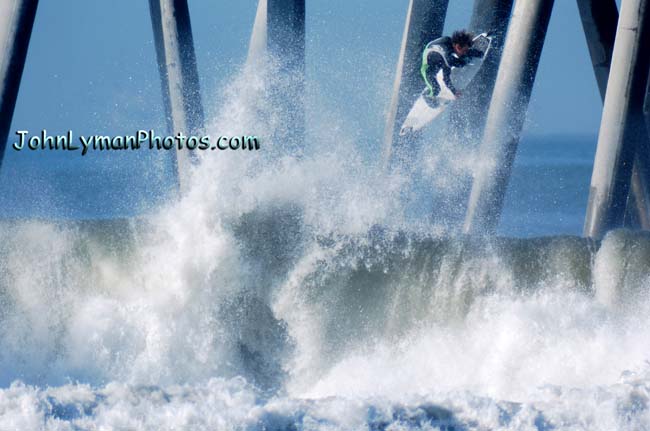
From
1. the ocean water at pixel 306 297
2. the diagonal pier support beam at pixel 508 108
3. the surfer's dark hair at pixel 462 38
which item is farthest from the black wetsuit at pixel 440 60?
the ocean water at pixel 306 297

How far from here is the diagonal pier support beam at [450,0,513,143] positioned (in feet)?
40.1

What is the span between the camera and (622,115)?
33.7 feet

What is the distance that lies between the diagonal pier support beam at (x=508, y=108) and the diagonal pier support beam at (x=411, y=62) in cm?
118

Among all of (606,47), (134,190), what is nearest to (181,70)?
(606,47)

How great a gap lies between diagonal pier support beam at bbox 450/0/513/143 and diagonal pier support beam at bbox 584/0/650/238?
217 cm

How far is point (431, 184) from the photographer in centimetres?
1207

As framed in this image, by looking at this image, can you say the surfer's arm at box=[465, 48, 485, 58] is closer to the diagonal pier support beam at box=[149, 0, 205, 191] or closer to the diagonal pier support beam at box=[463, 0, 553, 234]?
the diagonal pier support beam at box=[463, 0, 553, 234]

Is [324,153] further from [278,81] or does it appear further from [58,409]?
[58,409]

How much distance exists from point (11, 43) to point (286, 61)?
11.3ft

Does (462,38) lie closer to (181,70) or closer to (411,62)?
(411,62)

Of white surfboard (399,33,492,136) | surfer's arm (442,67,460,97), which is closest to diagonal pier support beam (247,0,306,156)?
white surfboard (399,33,492,136)

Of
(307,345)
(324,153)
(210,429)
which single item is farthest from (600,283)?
(210,429)

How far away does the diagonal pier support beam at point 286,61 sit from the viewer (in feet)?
37.5

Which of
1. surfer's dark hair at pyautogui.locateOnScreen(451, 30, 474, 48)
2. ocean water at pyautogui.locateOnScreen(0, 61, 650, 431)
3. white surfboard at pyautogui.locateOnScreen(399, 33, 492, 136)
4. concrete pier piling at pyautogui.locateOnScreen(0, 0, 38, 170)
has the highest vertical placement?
surfer's dark hair at pyautogui.locateOnScreen(451, 30, 474, 48)
